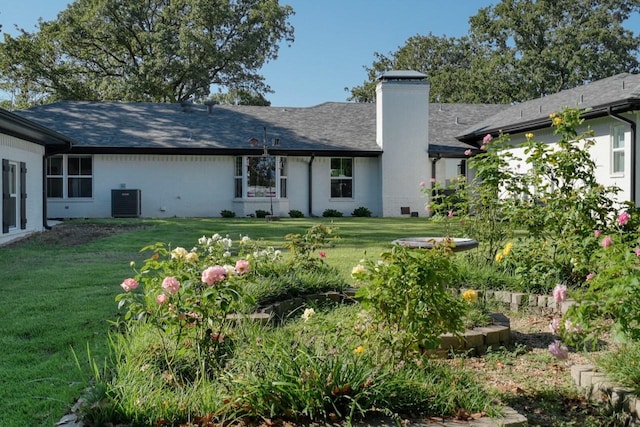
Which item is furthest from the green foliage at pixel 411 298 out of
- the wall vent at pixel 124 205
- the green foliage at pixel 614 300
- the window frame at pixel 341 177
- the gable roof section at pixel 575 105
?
the window frame at pixel 341 177

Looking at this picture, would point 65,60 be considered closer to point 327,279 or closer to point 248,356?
point 327,279

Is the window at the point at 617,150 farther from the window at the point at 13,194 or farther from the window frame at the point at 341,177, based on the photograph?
the window at the point at 13,194

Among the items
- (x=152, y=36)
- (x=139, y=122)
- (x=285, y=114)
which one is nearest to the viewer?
(x=139, y=122)

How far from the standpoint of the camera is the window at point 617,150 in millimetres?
14602

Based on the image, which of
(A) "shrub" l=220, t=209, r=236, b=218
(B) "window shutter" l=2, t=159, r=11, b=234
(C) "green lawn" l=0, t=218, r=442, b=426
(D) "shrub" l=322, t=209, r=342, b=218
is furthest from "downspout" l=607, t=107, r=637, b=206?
(B) "window shutter" l=2, t=159, r=11, b=234

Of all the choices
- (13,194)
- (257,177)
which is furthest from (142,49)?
(13,194)

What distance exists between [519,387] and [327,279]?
2.60 meters

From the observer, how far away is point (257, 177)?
834 inches

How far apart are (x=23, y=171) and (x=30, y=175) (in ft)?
2.51

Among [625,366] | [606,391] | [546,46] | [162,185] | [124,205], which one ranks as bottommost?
[606,391]

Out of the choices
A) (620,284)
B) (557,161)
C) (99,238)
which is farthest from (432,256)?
(99,238)

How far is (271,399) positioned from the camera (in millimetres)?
2727

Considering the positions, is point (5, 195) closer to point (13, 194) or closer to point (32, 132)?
point (13, 194)

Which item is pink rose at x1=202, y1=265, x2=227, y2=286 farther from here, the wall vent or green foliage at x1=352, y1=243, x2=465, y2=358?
the wall vent
